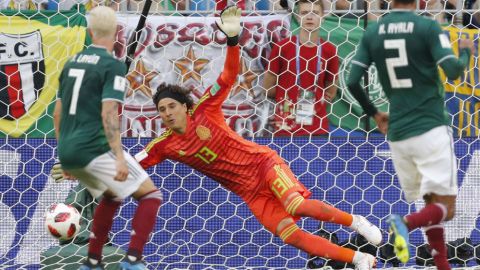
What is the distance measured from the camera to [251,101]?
355 inches

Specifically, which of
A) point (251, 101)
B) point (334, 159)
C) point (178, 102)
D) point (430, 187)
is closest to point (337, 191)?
point (334, 159)

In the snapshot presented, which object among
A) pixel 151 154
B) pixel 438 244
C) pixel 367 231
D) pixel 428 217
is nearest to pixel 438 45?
pixel 428 217

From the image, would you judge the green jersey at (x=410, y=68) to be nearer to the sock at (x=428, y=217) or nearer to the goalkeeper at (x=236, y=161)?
the sock at (x=428, y=217)

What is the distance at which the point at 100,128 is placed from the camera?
272 inches

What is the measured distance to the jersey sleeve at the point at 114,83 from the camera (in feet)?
22.2

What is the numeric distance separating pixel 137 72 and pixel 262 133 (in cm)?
111

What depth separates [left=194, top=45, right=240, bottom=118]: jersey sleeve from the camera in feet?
26.6

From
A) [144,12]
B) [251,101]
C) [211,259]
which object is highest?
[144,12]

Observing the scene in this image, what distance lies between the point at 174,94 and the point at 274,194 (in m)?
1.03

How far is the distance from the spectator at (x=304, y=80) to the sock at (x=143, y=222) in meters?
2.14

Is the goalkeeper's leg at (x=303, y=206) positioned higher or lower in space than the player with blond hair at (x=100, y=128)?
lower

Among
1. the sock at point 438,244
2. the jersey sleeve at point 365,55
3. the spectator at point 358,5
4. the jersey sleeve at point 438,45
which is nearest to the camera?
the jersey sleeve at point 438,45

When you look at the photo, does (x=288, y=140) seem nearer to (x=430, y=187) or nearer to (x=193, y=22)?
(x=193, y=22)

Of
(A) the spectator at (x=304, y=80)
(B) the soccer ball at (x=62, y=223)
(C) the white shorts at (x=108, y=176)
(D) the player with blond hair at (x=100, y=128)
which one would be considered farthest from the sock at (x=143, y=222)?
(A) the spectator at (x=304, y=80)
